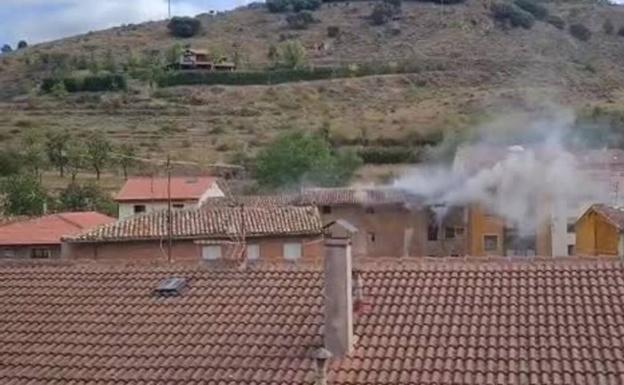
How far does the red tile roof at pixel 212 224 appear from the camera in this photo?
3216 centimetres

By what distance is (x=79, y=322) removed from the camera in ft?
43.5

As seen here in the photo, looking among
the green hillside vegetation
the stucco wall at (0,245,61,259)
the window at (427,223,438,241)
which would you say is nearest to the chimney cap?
the stucco wall at (0,245,61,259)

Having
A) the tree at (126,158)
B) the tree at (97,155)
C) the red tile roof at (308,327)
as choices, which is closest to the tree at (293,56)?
the tree at (126,158)

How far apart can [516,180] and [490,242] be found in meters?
6.61

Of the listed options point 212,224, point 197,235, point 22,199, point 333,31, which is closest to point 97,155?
point 22,199

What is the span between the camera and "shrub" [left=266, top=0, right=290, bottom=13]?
404 ft

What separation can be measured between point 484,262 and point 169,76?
82398mm

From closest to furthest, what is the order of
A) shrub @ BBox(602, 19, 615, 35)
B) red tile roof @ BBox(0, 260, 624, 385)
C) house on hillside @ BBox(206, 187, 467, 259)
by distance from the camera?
red tile roof @ BBox(0, 260, 624, 385) → house on hillside @ BBox(206, 187, 467, 259) → shrub @ BBox(602, 19, 615, 35)

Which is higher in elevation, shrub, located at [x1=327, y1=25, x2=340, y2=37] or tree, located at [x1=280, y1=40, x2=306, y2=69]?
shrub, located at [x1=327, y1=25, x2=340, y2=37]

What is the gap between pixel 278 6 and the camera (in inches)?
4919

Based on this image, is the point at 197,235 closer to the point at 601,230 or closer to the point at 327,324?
the point at 601,230

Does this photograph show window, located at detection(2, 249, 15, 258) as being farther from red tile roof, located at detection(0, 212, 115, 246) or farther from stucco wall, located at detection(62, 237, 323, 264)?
stucco wall, located at detection(62, 237, 323, 264)

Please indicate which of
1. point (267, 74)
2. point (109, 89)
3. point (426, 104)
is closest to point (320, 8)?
point (267, 74)

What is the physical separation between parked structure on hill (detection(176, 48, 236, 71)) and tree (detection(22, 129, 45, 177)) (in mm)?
28413
